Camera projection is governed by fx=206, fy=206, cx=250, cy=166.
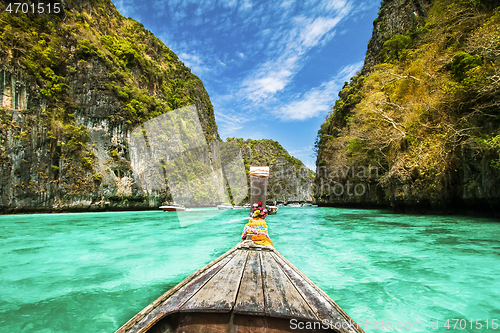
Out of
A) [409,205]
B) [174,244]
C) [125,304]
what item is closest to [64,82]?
[174,244]

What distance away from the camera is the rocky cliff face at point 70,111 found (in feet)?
60.6

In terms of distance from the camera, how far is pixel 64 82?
75.8 ft

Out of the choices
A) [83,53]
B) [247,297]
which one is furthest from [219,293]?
[83,53]

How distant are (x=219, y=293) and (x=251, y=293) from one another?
28 centimetres

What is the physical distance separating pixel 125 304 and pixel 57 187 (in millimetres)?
25017

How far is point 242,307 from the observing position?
1.52 metres

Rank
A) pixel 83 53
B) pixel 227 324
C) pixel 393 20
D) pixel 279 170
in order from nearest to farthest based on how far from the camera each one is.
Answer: pixel 227 324 < pixel 393 20 < pixel 83 53 < pixel 279 170

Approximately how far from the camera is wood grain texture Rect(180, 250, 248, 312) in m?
1.52

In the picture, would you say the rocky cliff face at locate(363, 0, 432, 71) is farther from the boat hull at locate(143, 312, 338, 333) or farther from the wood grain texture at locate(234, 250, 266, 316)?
the boat hull at locate(143, 312, 338, 333)

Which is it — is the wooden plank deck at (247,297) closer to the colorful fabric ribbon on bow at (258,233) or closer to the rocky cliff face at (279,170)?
the colorful fabric ribbon on bow at (258,233)

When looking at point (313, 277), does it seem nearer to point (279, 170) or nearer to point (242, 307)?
point (242, 307)

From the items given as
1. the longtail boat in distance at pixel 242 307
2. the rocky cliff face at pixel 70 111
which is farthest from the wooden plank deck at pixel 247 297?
the rocky cliff face at pixel 70 111

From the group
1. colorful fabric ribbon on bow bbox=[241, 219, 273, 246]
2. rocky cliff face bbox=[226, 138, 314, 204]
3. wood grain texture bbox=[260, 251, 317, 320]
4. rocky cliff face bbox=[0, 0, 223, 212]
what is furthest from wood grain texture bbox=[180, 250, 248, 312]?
rocky cliff face bbox=[226, 138, 314, 204]

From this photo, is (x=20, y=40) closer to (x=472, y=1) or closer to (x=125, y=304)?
(x=125, y=304)
